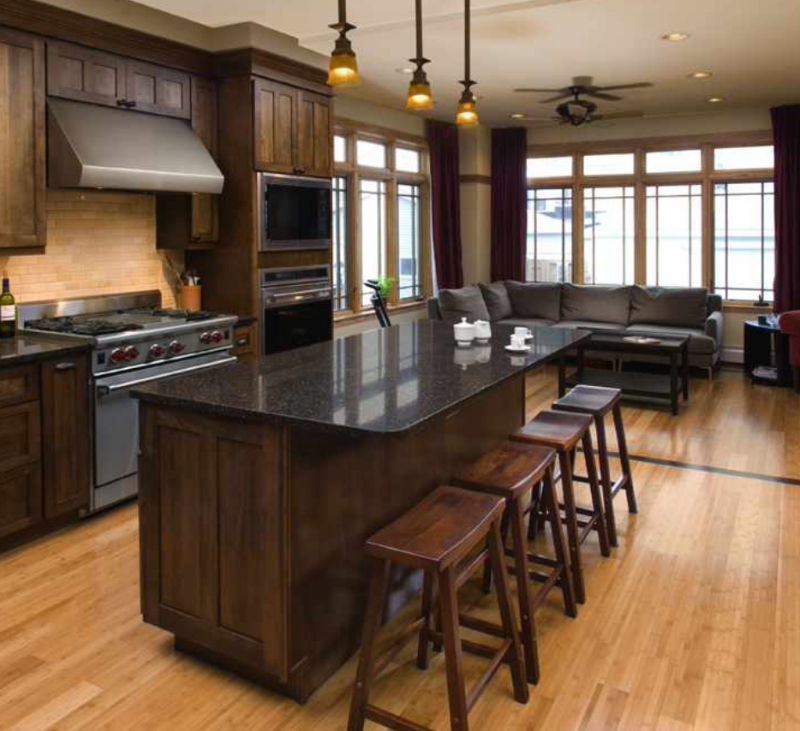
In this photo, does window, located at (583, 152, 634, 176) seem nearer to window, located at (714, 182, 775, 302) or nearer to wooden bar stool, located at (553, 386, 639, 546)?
window, located at (714, 182, 775, 302)

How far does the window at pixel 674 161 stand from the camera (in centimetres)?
862

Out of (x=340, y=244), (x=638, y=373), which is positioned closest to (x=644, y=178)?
(x=638, y=373)

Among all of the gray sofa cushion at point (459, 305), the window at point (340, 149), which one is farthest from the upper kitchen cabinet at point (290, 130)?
the gray sofa cushion at point (459, 305)

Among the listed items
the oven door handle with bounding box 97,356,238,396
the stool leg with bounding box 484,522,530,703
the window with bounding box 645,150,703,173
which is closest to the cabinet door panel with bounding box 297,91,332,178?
the oven door handle with bounding box 97,356,238,396

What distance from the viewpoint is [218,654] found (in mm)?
2623

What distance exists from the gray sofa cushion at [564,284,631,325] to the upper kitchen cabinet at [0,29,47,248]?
603 cm

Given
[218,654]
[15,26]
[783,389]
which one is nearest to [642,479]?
[218,654]

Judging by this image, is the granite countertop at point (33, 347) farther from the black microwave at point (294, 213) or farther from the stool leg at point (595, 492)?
the stool leg at point (595, 492)

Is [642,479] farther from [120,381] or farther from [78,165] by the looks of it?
[78,165]

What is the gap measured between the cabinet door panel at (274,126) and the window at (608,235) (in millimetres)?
4896

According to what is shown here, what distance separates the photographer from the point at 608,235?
363 inches

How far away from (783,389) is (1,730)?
6988 millimetres

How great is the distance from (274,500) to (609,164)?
7851mm

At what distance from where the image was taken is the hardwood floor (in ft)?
7.78
